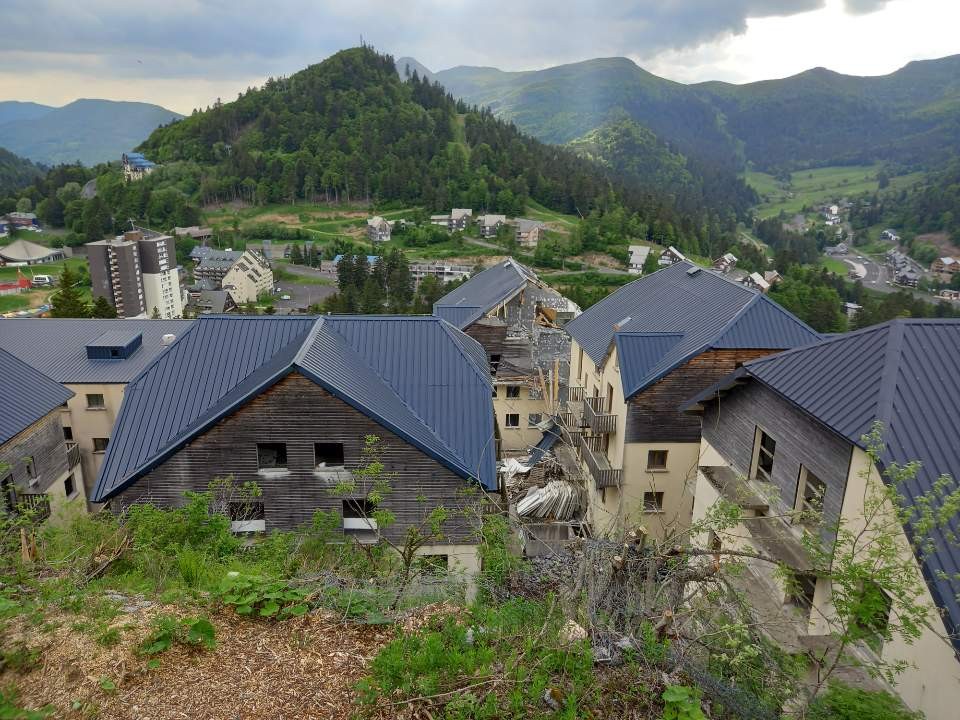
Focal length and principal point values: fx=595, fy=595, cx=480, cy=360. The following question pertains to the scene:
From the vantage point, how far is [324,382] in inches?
585

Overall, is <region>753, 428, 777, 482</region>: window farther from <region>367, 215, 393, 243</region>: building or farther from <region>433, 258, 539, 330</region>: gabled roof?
<region>367, 215, 393, 243</region>: building

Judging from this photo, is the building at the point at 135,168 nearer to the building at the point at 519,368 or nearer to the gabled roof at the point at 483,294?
the gabled roof at the point at 483,294

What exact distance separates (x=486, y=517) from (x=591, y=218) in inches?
5230

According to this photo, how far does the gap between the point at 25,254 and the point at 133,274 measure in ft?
163

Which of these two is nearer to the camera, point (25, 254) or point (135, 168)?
point (25, 254)

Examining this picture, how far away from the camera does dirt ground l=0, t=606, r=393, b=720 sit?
6664 millimetres

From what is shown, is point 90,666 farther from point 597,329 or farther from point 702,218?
point 702,218

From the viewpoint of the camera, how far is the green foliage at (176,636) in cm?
734

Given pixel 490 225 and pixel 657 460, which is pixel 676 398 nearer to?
pixel 657 460

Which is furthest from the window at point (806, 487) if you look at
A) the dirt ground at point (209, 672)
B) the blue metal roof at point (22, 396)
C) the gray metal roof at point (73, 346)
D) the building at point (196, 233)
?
the building at point (196, 233)

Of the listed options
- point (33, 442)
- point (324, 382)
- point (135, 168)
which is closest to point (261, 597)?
point (324, 382)

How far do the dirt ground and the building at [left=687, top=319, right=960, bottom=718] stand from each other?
643 cm

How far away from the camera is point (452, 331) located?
64.2 feet

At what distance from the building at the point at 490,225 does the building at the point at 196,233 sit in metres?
64.8
